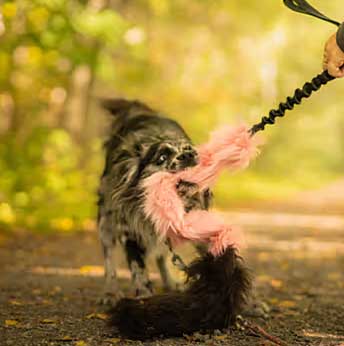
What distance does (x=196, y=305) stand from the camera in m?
4.27

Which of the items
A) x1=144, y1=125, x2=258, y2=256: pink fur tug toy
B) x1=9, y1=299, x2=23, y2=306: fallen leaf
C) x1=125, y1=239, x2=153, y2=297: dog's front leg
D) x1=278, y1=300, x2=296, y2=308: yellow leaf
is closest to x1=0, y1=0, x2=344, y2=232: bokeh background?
x1=144, y1=125, x2=258, y2=256: pink fur tug toy

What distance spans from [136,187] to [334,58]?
6.15 ft

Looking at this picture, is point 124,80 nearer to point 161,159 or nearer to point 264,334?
point 161,159

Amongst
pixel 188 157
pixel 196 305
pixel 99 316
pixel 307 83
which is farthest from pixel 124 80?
pixel 196 305

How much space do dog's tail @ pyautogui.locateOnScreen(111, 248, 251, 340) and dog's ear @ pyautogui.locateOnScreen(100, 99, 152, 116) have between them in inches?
96.4

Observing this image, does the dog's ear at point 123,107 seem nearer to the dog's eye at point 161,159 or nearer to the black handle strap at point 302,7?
the dog's eye at point 161,159

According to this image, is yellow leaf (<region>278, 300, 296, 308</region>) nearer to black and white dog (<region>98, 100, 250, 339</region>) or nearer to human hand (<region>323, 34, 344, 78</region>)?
black and white dog (<region>98, 100, 250, 339</region>)

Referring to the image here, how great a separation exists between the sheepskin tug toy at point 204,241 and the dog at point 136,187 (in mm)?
139

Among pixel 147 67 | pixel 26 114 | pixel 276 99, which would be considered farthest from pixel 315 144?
pixel 26 114

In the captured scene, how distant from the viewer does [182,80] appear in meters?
19.2

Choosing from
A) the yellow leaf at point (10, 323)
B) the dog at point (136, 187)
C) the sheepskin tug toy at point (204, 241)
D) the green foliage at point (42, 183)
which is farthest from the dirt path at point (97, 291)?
the green foliage at point (42, 183)

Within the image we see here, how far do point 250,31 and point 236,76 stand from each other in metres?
1.95

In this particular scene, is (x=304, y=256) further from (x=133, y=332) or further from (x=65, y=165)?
(x=133, y=332)

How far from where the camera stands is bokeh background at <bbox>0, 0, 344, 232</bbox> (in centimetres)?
991
